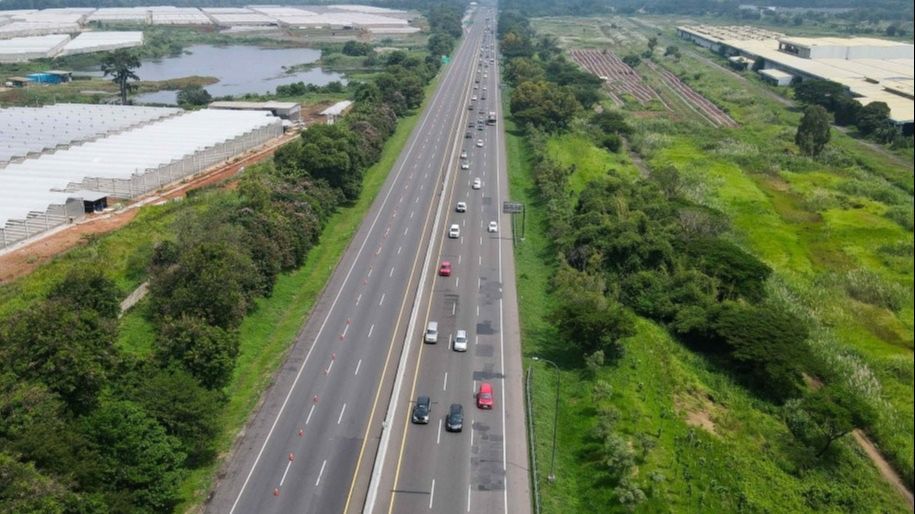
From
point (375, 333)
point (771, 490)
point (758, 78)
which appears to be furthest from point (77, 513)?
point (758, 78)

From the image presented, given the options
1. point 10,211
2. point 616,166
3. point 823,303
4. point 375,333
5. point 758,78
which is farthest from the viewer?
point 758,78

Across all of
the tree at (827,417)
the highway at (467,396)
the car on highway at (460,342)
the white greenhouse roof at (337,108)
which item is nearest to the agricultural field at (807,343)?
the tree at (827,417)

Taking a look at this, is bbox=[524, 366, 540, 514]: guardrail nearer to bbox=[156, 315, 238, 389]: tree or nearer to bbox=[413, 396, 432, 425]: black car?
bbox=[413, 396, 432, 425]: black car

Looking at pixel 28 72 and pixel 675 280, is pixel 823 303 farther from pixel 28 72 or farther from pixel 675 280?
pixel 28 72

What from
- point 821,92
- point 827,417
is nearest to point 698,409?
point 827,417

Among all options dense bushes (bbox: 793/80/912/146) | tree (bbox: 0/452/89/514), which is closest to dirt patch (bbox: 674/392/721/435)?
tree (bbox: 0/452/89/514)

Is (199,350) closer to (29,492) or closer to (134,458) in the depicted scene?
(134,458)
